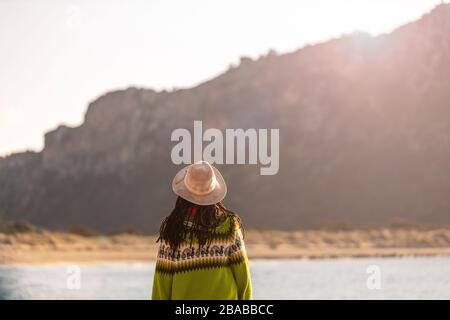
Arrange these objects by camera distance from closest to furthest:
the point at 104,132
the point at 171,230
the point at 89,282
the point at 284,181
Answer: the point at 171,230 < the point at 89,282 < the point at 284,181 < the point at 104,132

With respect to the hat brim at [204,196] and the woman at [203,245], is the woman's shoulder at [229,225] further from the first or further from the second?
the hat brim at [204,196]

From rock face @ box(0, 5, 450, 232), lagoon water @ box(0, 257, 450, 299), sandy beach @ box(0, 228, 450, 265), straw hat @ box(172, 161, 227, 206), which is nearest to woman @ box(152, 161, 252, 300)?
straw hat @ box(172, 161, 227, 206)

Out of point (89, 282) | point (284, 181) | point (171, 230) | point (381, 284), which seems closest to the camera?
point (171, 230)

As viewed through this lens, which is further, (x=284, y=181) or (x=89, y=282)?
(x=284, y=181)

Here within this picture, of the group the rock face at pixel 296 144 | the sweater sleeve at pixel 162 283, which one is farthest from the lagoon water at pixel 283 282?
the rock face at pixel 296 144

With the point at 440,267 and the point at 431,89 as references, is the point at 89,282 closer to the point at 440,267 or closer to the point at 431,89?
the point at 440,267

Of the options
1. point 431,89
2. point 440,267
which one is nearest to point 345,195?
point 431,89

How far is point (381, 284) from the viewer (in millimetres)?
21078

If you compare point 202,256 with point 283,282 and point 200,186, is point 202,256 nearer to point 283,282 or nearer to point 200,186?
point 200,186

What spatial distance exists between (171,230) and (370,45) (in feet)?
291

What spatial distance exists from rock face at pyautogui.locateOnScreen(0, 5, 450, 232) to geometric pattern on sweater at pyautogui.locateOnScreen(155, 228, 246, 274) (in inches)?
2407

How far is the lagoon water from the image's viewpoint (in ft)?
61.6

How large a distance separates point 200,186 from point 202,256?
33cm
